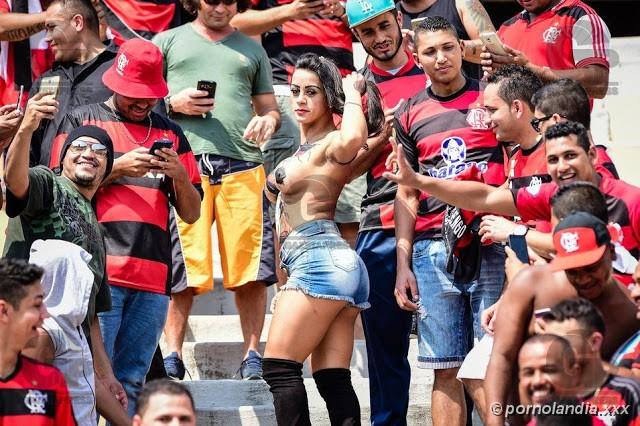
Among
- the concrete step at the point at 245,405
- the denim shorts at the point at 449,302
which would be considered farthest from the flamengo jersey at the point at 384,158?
the concrete step at the point at 245,405

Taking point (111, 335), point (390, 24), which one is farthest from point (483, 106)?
point (111, 335)

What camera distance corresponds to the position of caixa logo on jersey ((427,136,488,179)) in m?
6.78

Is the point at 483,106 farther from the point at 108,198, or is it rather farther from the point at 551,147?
the point at 108,198

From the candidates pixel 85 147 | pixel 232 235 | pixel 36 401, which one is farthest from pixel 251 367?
pixel 36 401

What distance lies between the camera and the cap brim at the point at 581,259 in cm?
502

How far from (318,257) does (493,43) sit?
1588mm

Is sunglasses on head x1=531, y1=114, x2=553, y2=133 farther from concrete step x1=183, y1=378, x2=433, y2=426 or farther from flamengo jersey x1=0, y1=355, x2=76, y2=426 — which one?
flamengo jersey x1=0, y1=355, x2=76, y2=426

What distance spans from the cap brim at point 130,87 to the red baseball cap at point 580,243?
104 inches

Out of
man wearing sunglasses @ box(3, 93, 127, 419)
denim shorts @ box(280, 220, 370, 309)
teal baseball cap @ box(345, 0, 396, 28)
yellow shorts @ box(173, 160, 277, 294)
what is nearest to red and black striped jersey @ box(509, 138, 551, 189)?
denim shorts @ box(280, 220, 370, 309)

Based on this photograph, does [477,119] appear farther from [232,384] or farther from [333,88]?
[232,384]

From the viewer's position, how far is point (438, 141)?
270 inches

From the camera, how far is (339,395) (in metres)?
6.34

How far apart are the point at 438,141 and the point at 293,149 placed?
73.0 inches

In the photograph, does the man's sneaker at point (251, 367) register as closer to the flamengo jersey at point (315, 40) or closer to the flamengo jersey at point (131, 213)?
the flamengo jersey at point (131, 213)
